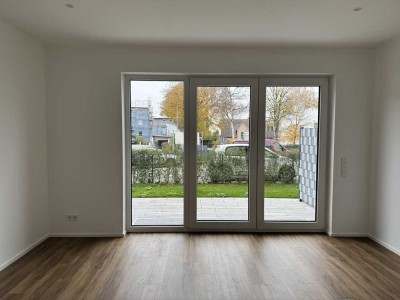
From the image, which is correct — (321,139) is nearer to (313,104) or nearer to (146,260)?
(313,104)

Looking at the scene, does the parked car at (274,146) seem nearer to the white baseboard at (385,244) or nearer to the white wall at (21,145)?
the white baseboard at (385,244)

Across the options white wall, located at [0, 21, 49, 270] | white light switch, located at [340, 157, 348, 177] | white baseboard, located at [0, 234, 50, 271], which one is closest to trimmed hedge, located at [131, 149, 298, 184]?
white light switch, located at [340, 157, 348, 177]

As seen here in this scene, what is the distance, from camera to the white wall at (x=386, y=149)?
3.47m

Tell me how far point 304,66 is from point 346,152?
1.37m

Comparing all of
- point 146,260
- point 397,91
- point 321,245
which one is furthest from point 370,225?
point 146,260

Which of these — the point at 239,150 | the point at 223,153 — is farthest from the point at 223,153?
the point at 239,150

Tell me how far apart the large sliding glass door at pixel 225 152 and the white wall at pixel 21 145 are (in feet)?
3.77

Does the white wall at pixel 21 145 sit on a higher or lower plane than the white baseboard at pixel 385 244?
higher

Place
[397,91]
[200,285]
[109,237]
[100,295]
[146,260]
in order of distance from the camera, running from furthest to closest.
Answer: [109,237] → [397,91] → [146,260] → [200,285] → [100,295]

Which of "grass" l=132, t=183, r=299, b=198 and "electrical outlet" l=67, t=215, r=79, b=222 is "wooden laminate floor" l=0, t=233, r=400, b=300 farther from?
"grass" l=132, t=183, r=299, b=198

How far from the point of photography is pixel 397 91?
3443mm

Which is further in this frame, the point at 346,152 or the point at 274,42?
the point at 346,152

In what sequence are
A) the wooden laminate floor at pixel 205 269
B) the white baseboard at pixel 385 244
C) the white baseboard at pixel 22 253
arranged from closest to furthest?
the wooden laminate floor at pixel 205 269 → the white baseboard at pixel 22 253 → the white baseboard at pixel 385 244

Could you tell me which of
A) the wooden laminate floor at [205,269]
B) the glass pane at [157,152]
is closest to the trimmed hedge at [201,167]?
the glass pane at [157,152]
